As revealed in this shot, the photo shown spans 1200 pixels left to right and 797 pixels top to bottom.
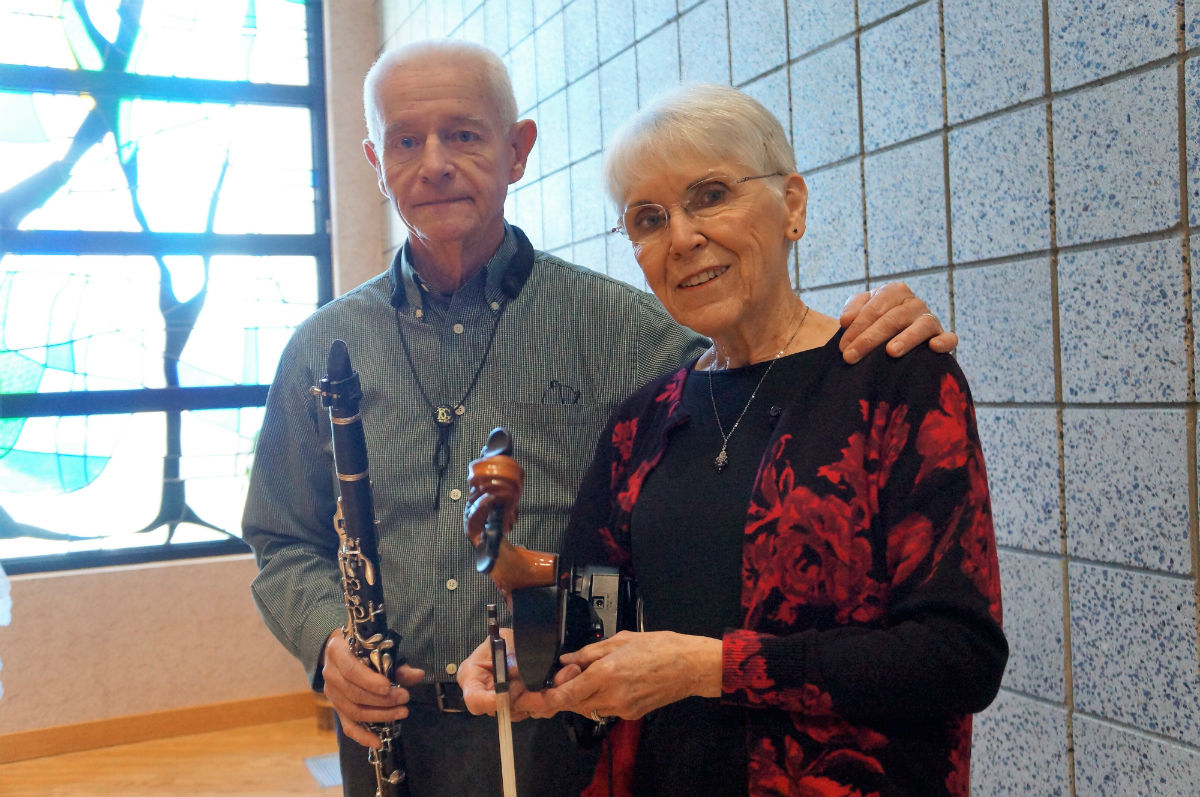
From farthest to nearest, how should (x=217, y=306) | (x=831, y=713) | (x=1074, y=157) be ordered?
(x=217, y=306)
(x=1074, y=157)
(x=831, y=713)

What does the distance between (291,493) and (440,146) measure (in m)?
0.58

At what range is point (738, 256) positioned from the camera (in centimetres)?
122

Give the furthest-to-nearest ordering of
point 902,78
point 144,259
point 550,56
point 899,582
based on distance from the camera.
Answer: point 144,259 → point 550,56 → point 902,78 → point 899,582

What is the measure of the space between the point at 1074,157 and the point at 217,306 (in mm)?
3770

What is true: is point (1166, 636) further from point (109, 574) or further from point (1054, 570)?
point (109, 574)

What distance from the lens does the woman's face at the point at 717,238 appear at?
1.19 m

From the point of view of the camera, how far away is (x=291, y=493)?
5.14ft

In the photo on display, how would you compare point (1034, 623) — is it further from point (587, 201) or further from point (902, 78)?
point (587, 201)

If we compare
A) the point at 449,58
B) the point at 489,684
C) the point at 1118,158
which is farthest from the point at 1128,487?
the point at 449,58

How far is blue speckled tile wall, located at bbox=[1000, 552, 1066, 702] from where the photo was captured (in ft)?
4.93

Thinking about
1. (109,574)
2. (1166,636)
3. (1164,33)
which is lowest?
(109,574)

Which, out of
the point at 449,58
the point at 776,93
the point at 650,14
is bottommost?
the point at 449,58

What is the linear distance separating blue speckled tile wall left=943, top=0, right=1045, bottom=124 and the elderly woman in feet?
1.64

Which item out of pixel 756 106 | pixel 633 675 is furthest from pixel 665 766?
pixel 756 106
